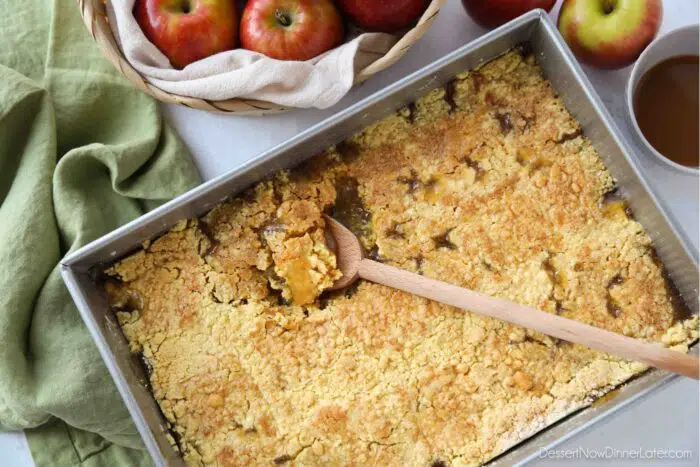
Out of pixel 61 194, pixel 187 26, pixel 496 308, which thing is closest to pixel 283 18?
pixel 187 26

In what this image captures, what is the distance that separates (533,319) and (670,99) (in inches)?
18.3

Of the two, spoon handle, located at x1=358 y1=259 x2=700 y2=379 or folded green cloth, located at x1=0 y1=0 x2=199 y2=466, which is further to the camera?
folded green cloth, located at x1=0 y1=0 x2=199 y2=466

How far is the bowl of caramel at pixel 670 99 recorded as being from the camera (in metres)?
1.22

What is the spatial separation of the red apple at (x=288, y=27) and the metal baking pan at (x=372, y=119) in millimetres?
146

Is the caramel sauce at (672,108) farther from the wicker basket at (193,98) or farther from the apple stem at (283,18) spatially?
the apple stem at (283,18)

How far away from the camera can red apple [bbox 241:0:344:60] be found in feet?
3.92

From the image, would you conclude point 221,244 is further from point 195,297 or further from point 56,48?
point 56,48

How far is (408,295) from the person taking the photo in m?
1.22

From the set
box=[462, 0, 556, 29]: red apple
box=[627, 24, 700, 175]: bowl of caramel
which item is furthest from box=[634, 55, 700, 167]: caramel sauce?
box=[462, 0, 556, 29]: red apple

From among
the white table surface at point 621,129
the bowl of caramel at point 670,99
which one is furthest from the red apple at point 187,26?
the bowl of caramel at point 670,99

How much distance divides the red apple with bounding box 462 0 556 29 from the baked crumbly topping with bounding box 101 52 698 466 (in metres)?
0.07

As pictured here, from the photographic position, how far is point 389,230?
1247 millimetres

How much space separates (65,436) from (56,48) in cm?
70

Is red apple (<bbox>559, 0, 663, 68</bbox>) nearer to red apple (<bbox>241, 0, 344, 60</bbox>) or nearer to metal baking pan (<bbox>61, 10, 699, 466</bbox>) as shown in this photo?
metal baking pan (<bbox>61, 10, 699, 466</bbox>)
